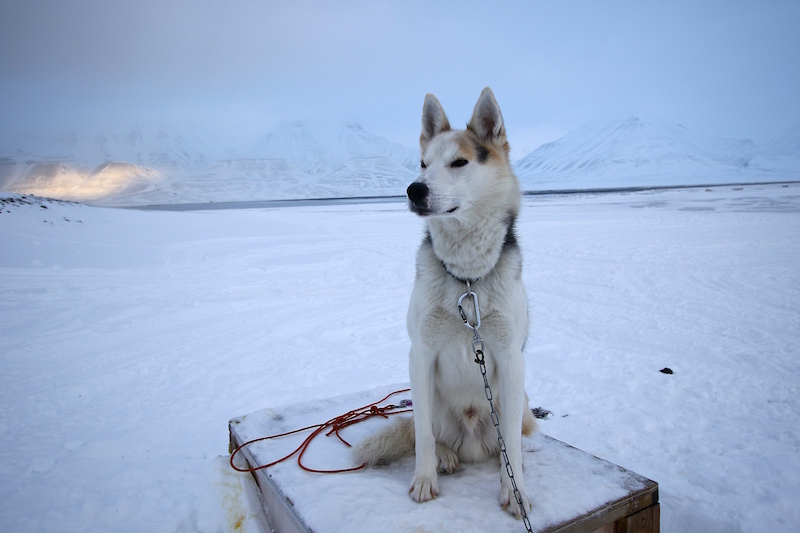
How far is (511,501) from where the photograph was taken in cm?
216

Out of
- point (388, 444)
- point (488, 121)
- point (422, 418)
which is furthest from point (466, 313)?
point (488, 121)

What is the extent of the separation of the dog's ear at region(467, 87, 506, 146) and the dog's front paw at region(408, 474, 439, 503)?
2060mm

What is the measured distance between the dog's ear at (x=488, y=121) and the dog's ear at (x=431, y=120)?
24 cm

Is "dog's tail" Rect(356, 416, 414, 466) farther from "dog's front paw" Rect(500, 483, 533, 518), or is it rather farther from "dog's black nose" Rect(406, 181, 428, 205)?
"dog's black nose" Rect(406, 181, 428, 205)

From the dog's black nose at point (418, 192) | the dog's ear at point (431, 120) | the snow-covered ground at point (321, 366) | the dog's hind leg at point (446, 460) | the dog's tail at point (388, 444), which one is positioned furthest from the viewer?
the snow-covered ground at point (321, 366)

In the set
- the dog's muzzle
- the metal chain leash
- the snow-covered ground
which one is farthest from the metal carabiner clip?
the snow-covered ground

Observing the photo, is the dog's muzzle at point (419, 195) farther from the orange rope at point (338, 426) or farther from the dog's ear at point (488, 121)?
the orange rope at point (338, 426)

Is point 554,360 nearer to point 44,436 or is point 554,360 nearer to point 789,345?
point 789,345

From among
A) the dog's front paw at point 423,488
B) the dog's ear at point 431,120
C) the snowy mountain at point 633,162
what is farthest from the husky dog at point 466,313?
the snowy mountain at point 633,162

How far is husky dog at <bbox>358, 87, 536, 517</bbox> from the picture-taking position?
89.7 inches

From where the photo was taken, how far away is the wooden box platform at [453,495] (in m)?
2.07

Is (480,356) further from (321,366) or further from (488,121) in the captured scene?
(321,366)

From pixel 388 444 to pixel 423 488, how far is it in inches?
19.4

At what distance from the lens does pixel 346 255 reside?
13328 mm
